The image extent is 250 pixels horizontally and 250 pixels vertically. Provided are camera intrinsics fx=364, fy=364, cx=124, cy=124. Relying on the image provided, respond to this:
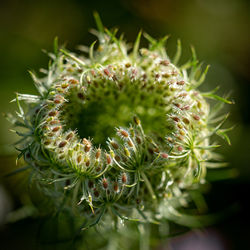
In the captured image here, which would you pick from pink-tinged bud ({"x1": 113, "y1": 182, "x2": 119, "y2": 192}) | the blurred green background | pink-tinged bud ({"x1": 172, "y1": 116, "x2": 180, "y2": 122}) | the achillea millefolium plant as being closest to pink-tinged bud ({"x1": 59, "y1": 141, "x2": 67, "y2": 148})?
the achillea millefolium plant

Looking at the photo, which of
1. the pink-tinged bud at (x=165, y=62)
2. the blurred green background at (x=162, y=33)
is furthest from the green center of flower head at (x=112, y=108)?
the blurred green background at (x=162, y=33)

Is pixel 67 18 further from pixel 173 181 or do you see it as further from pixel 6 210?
pixel 173 181

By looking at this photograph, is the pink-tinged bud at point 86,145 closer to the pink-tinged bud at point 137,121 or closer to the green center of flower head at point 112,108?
the green center of flower head at point 112,108

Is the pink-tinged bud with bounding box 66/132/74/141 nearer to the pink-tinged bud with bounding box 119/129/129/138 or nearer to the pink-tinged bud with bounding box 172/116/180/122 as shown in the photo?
the pink-tinged bud with bounding box 119/129/129/138

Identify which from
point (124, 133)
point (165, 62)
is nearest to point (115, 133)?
point (124, 133)

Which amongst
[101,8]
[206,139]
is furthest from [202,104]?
[101,8]
